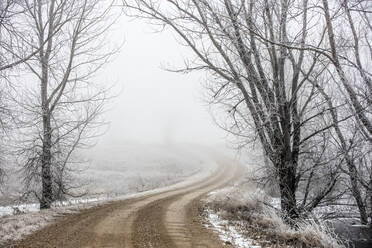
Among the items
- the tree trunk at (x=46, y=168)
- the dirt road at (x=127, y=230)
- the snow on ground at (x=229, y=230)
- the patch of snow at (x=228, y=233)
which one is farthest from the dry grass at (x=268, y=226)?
the tree trunk at (x=46, y=168)

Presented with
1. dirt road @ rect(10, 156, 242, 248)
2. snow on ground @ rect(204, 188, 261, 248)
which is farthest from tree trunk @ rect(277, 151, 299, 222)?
dirt road @ rect(10, 156, 242, 248)

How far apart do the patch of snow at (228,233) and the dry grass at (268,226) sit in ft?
0.90

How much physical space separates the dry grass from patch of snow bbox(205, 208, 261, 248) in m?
0.27

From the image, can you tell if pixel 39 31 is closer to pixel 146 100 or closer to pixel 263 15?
pixel 263 15

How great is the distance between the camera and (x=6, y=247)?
7.80 metres

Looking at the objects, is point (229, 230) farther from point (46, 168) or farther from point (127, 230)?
point (46, 168)

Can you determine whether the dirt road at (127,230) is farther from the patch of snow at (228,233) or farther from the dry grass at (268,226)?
the dry grass at (268,226)

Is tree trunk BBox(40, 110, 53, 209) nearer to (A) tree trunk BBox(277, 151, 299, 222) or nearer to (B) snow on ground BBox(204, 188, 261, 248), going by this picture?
(B) snow on ground BBox(204, 188, 261, 248)

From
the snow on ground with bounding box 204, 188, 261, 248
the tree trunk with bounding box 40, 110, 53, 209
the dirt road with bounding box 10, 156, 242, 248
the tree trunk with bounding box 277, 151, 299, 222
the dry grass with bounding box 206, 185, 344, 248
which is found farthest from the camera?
the tree trunk with bounding box 40, 110, 53, 209

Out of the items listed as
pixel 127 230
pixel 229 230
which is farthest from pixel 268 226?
pixel 127 230

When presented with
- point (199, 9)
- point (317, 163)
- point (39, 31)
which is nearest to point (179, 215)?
point (317, 163)

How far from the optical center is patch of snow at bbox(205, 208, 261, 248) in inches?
333

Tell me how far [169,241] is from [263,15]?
7167 mm

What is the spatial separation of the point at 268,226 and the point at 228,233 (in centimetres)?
161
